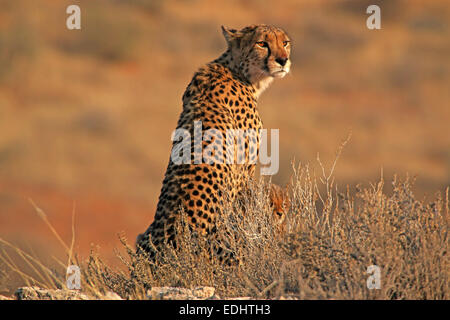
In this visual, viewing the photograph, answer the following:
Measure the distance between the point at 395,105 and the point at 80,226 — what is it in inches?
316

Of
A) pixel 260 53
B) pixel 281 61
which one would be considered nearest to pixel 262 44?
pixel 260 53

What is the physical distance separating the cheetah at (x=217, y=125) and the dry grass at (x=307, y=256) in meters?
A: 0.10

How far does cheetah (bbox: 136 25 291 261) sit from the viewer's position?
13.8 feet

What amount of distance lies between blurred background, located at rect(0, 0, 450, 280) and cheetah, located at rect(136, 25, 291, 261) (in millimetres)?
4516

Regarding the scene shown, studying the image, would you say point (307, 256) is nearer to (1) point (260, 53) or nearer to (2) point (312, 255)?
(2) point (312, 255)

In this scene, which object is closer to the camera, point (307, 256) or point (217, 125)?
point (307, 256)

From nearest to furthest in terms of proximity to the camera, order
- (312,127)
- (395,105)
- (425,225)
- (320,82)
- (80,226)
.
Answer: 1. (425,225)
2. (80,226)
3. (312,127)
4. (395,105)
5. (320,82)

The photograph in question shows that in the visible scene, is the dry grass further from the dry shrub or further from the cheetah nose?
the cheetah nose

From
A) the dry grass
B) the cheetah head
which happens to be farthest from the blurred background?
the dry grass

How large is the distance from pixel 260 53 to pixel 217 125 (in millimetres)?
783

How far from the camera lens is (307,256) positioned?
366cm
